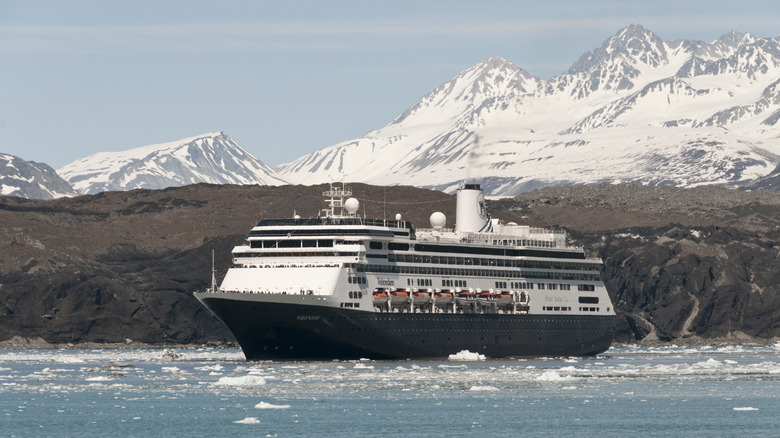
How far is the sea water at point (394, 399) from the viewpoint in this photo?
64250 millimetres

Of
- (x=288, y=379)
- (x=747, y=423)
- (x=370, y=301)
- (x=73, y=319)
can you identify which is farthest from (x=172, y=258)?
(x=747, y=423)

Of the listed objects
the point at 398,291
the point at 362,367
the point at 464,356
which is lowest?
the point at 362,367

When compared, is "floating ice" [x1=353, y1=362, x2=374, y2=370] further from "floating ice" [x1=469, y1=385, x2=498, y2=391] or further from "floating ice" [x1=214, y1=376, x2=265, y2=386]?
"floating ice" [x1=469, y1=385, x2=498, y2=391]

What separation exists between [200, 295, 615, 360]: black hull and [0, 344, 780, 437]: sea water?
1.35m

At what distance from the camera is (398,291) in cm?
10444

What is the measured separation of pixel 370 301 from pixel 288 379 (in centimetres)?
1752

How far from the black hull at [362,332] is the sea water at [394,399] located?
135 cm

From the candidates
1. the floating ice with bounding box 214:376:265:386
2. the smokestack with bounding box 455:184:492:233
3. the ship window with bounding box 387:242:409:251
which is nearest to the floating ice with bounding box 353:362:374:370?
the ship window with bounding box 387:242:409:251

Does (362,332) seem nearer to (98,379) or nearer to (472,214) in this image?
(98,379)

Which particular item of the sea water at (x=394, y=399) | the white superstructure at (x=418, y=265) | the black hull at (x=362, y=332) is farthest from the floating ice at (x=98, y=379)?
the white superstructure at (x=418, y=265)

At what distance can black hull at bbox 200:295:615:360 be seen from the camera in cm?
9838

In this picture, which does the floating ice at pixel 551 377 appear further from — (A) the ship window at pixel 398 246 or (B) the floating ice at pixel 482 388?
(A) the ship window at pixel 398 246

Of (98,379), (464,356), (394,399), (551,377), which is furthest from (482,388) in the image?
(98,379)

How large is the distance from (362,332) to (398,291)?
5.44m
